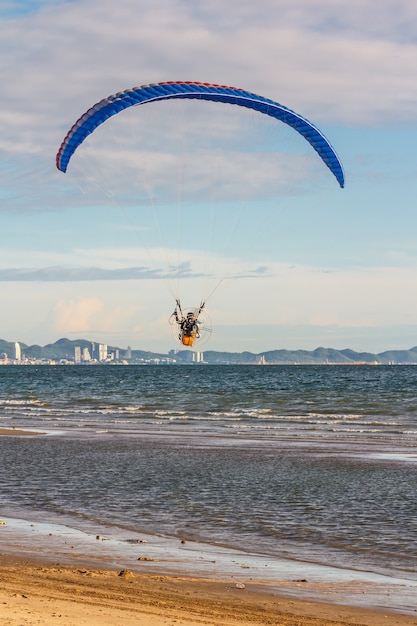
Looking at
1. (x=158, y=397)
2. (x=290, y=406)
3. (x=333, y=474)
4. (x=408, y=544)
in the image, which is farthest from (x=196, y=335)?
(x=158, y=397)

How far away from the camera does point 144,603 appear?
9.43 meters

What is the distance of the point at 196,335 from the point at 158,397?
37.9m

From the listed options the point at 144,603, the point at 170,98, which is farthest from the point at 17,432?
the point at 144,603

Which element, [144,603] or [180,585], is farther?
[180,585]

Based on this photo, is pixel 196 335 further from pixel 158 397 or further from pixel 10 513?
pixel 158 397

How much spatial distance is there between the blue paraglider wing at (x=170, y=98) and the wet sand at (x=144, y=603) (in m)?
15.7

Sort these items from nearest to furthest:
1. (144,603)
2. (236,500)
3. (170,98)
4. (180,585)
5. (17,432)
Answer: (144,603), (180,585), (236,500), (170,98), (17,432)

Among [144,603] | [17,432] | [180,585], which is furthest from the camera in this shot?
[17,432]

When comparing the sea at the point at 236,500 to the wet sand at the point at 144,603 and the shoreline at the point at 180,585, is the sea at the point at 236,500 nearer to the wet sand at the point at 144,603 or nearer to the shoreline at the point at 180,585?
the shoreline at the point at 180,585

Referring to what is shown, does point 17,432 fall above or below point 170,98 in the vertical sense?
below

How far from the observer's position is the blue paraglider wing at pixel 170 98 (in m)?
23.9

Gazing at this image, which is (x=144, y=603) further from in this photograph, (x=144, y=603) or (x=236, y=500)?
(x=236, y=500)

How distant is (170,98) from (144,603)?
17.7 metres

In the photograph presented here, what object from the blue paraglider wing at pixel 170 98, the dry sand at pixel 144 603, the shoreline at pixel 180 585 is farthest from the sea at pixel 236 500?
the blue paraglider wing at pixel 170 98
